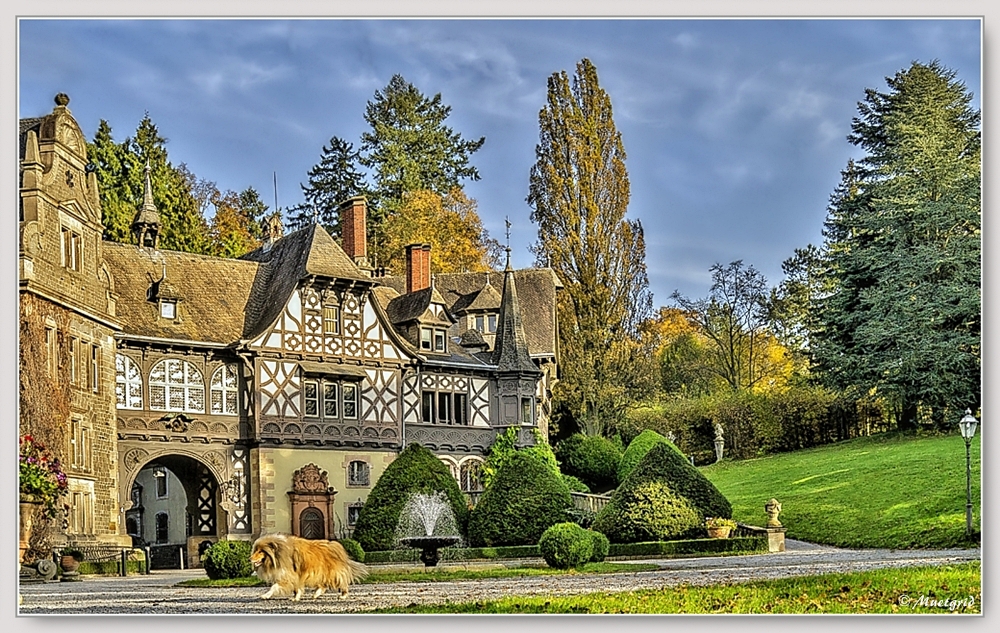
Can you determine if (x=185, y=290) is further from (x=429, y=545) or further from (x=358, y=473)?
(x=429, y=545)

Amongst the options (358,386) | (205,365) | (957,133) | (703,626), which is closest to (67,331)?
(205,365)

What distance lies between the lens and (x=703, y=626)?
1465cm

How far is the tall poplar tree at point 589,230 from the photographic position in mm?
34938

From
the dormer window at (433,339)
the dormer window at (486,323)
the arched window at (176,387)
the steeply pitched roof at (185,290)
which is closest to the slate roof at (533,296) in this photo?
the dormer window at (486,323)

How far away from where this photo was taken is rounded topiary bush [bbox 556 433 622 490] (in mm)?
33156

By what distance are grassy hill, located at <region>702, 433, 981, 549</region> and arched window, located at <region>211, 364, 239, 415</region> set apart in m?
10.4

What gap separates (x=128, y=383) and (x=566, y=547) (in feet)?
33.6

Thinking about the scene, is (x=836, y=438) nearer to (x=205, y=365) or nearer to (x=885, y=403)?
(x=885, y=403)

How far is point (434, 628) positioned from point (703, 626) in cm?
300

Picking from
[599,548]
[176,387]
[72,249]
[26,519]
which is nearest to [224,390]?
[176,387]

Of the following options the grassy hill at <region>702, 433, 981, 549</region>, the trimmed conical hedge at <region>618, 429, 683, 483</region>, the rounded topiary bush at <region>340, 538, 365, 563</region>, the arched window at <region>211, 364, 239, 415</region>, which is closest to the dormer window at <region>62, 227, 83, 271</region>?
the arched window at <region>211, 364, 239, 415</region>

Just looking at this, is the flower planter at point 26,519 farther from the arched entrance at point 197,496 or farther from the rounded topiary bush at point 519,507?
the rounded topiary bush at point 519,507

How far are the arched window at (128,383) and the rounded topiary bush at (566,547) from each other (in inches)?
386

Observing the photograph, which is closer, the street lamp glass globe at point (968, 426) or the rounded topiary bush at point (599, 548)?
the street lamp glass globe at point (968, 426)
